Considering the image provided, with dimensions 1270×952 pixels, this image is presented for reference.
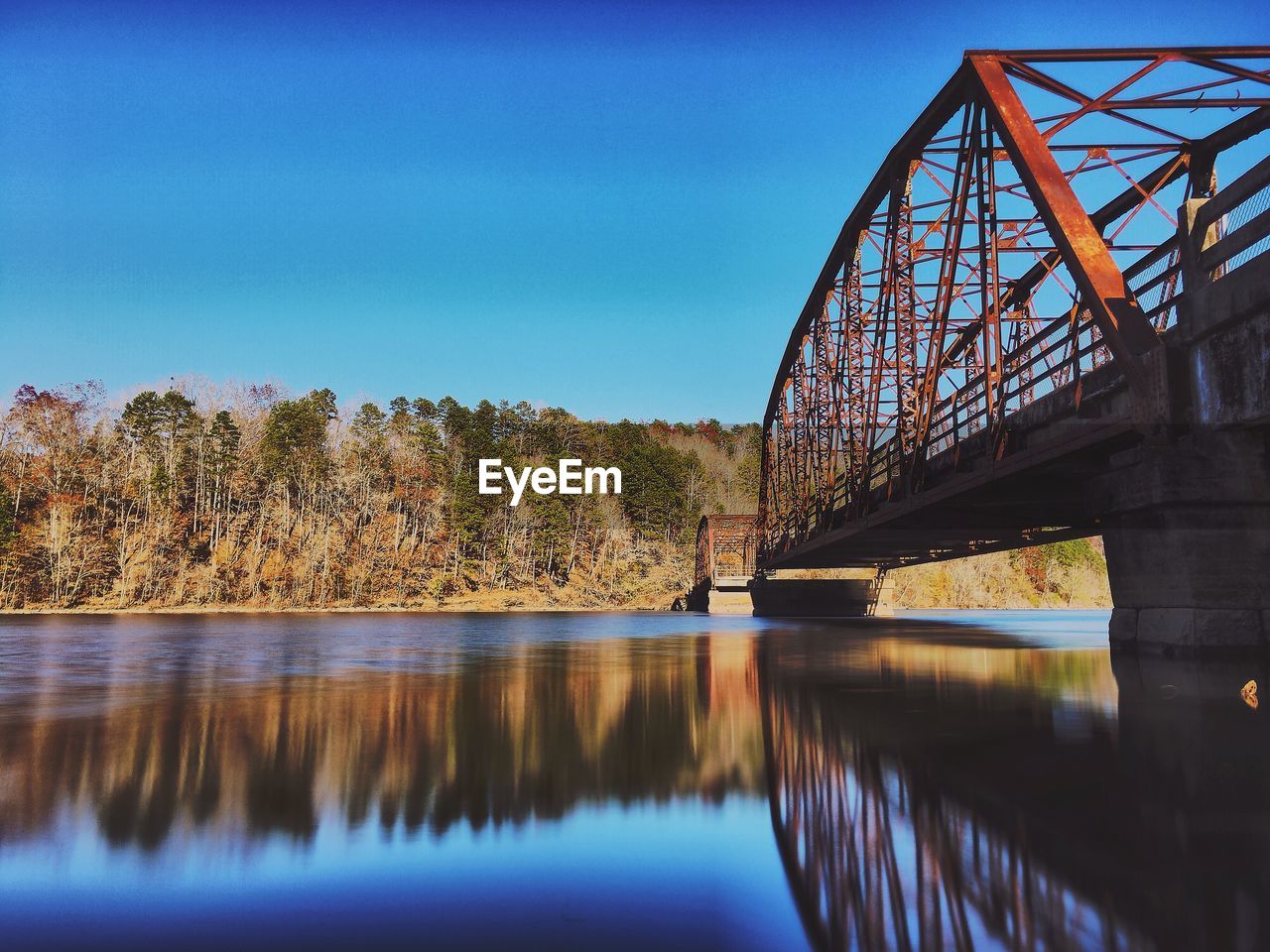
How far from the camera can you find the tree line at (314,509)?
81.3 metres

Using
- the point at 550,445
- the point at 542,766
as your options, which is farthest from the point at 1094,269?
the point at 550,445

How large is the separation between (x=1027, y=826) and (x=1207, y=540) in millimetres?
10118

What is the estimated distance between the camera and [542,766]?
6.25 meters

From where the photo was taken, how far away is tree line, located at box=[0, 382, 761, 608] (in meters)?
81.3

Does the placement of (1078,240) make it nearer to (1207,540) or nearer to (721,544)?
(1207,540)

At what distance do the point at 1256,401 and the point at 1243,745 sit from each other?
523cm

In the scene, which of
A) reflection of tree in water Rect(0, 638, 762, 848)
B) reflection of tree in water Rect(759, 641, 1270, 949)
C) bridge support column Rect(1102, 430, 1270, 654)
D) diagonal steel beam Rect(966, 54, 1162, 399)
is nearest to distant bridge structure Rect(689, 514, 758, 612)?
diagonal steel beam Rect(966, 54, 1162, 399)

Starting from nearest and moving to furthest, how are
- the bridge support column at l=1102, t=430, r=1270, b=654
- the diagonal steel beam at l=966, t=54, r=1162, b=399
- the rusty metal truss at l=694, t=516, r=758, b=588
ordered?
the diagonal steel beam at l=966, t=54, r=1162, b=399, the bridge support column at l=1102, t=430, r=1270, b=654, the rusty metal truss at l=694, t=516, r=758, b=588

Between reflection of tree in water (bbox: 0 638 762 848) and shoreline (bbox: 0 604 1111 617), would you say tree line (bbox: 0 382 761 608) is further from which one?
reflection of tree in water (bbox: 0 638 762 848)

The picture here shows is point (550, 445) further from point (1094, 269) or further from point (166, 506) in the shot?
point (1094, 269)

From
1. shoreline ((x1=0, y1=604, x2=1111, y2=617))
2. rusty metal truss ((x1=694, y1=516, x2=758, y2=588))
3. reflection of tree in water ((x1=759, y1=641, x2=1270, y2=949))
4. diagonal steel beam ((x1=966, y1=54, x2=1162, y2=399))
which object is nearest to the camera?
reflection of tree in water ((x1=759, y1=641, x2=1270, y2=949))

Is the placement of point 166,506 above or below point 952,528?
above

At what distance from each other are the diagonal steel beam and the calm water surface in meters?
4.57

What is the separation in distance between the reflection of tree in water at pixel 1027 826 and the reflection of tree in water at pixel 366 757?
96 cm
